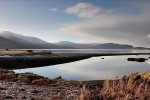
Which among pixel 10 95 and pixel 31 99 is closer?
pixel 31 99

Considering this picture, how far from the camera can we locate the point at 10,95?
1509 centimetres

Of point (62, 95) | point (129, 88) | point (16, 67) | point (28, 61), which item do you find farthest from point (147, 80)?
point (28, 61)

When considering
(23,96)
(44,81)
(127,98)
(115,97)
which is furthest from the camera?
(44,81)

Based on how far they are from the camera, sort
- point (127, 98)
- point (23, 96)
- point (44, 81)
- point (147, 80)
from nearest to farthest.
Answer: point (127, 98) < point (23, 96) < point (44, 81) < point (147, 80)

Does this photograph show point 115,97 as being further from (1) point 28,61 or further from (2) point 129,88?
(1) point 28,61

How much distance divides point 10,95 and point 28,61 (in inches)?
2427

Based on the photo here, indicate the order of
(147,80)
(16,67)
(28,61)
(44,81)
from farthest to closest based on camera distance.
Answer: (28,61)
(16,67)
(147,80)
(44,81)

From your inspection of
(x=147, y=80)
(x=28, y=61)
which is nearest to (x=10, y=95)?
(x=147, y=80)

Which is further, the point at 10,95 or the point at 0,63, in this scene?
the point at 0,63

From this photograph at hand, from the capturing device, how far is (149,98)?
549 inches

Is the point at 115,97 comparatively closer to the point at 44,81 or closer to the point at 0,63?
the point at 44,81

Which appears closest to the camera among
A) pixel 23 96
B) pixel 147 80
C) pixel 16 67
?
pixel 23 96

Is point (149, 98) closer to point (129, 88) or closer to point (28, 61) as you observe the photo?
point (129, 88)

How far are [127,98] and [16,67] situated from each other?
55.7 m
